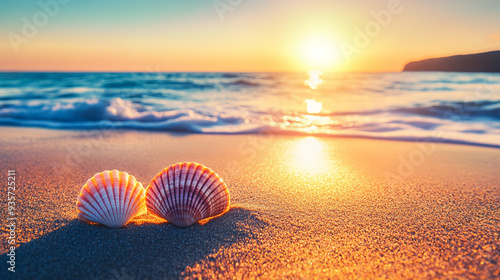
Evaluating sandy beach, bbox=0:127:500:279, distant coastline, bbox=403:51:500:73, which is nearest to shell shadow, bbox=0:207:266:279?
sandy beach, bbox=0:127:500:279

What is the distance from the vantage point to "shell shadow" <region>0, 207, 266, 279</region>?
1611 mm

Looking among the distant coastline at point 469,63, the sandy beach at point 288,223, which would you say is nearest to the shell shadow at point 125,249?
the sandy beach at point 288,223

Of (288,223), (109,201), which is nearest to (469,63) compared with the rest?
(288,223)

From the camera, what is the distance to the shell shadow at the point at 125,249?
1611 mm

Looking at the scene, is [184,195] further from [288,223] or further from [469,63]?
[469,63]

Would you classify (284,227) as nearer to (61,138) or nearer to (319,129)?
(319,129)

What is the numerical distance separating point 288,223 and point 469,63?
6099mm

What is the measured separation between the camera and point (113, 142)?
4.91 m

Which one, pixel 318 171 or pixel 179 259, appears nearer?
pixel 179 259

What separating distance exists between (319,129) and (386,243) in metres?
4.27

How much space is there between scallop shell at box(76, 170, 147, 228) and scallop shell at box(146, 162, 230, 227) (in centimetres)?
12

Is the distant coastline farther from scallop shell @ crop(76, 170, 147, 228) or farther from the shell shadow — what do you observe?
scallop shell @ crop(76, 170, 147, 228)

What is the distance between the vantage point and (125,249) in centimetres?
180

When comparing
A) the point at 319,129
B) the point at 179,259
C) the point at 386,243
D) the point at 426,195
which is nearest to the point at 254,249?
the point at 179,259
